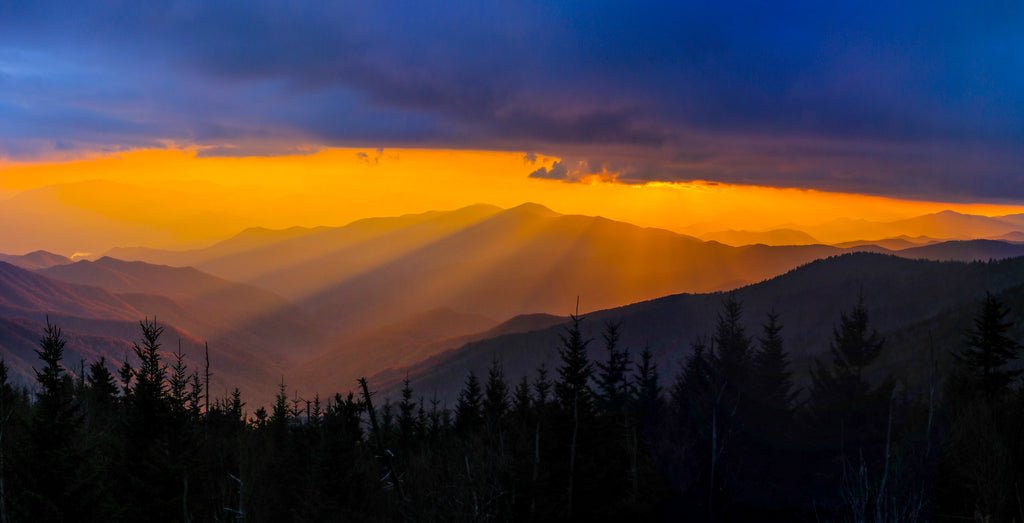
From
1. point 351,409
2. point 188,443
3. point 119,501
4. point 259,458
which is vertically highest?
point 351,409

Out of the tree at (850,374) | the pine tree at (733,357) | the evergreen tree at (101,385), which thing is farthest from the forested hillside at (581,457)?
the evergreen tree at (101,385)

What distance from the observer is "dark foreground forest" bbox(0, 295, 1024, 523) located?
2566 cm

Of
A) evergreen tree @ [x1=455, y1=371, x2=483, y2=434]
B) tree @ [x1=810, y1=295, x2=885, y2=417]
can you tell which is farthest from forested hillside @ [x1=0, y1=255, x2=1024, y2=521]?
evergreen tree @ [x1=455, y1=371, x2=483, y2=434]

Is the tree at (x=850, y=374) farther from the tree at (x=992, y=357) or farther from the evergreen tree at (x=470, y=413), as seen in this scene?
the evergreen tree at (x=470, y=413)

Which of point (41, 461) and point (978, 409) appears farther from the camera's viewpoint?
point (978, 409)

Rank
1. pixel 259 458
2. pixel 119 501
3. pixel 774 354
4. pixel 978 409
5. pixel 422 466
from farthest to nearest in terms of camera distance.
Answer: pixel 774 354
pixel 259 458
pixel 422 466
pixel 978 409
pixel 119 501

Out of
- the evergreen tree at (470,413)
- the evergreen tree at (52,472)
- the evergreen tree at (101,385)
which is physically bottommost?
the evergreen tree at (470,413)

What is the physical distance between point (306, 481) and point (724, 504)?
26.8 metres

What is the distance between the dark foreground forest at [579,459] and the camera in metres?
25.7

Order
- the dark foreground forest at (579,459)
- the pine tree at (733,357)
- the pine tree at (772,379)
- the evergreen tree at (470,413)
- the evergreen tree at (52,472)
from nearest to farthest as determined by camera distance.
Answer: the evergreen tree at (52,472) < the dark foreground forest at (579,459) < the pine tree at (772,379) < the pine tree at (733,357) < the evergreen tree at (470,413)

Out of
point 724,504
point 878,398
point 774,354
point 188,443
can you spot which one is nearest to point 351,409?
point 188,443

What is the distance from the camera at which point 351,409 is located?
20.6m

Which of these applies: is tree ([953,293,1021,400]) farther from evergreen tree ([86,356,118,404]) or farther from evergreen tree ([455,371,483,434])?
evergreen tree ([86,356,118,404])

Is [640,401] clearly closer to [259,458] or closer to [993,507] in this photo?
[993,507]
